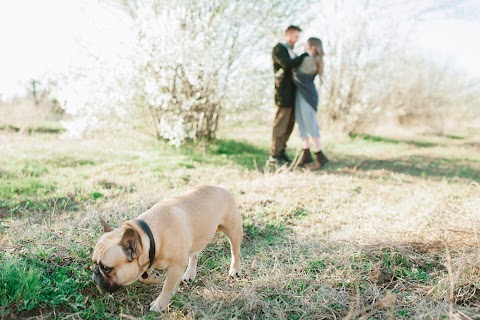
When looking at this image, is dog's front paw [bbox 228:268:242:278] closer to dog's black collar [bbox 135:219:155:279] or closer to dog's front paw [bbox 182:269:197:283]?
dog's front paw [bbox 182:269:197:283]

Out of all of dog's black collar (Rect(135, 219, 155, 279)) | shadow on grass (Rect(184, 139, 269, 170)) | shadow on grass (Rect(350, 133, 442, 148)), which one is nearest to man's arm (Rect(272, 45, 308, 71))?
shadow on grass (Rect(184, 139, 269, 170))

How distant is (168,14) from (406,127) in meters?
14.1

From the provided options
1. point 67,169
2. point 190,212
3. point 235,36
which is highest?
point 235,36

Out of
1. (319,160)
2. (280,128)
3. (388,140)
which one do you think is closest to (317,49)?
(280,128)

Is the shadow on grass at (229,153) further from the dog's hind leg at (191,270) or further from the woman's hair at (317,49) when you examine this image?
the dog's hind leg at (191,270)

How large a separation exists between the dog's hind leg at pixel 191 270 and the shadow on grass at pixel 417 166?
4.98m

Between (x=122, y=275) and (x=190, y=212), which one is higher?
(x=190, y=212)

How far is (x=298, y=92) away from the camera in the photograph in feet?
27.3

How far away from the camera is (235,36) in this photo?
9.27 m

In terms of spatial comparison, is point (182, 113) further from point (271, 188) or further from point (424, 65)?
point (424, 65)

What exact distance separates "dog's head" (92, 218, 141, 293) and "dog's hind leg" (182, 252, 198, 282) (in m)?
0.91

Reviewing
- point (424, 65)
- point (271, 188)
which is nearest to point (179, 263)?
point (271, 188)

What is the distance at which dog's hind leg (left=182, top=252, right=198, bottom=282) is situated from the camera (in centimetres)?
356

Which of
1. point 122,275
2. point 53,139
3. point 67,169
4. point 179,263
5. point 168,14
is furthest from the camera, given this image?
point 53,139
